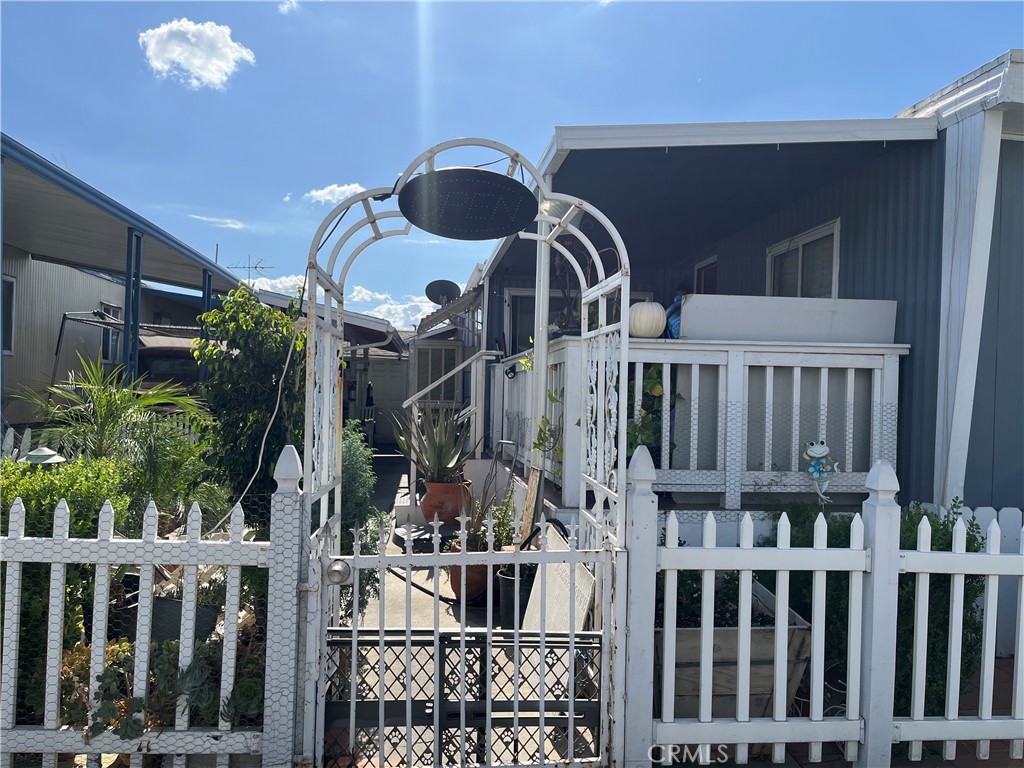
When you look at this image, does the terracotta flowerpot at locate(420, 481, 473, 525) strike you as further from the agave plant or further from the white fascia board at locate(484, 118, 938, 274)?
the white fascia board at locate(484, 118, 938, 274)

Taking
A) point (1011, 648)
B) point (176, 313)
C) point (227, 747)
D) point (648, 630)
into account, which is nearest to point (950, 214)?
point (1011, 648)

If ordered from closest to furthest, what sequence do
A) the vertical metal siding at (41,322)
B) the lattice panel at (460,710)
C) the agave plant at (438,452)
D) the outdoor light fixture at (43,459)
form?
the lattice panel at (460,710) → the outdoor light fixture at (43,459) → the agave plant at (438,452) → the vertical metal siding at (41,322)

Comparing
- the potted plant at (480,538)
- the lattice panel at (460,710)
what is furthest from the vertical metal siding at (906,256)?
the lattice panel at (460,710)

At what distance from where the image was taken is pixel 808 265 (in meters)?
6.35

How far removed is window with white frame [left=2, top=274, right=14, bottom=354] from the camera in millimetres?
9031

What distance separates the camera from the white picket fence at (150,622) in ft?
8.36

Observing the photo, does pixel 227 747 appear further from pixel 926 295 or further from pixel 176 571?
pixel 926 295

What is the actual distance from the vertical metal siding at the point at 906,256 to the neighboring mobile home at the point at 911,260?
0.04ft

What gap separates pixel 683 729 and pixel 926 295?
350 centimetres

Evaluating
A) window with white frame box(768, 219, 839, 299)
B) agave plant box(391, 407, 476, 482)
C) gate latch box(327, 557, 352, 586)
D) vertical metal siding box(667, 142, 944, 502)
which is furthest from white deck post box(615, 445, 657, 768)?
agave plant box(391, 407, 476, 482)

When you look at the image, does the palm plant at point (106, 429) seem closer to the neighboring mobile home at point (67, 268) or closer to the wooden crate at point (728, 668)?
the neighboring mobile home at point (67, 268)

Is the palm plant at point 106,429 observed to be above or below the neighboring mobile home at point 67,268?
below

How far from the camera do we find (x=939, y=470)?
4344 millimetres

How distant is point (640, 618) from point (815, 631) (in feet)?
2.56
